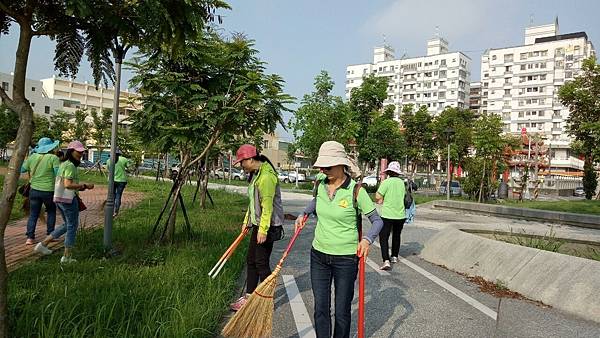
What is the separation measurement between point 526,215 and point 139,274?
15961 millimetres

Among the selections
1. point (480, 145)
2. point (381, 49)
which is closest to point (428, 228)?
point (480, 145)

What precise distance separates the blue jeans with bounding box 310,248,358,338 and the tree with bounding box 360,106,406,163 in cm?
2522

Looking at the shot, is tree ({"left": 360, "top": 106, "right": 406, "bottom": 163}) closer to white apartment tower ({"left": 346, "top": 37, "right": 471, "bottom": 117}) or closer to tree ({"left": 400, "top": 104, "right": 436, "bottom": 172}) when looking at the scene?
tree ({"left": 400, "top": 104, "right": 436, "bottom": 172})

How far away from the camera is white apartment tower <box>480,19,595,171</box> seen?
3265 inches

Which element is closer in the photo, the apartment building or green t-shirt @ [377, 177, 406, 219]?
green t-shirt @ [377, 177, 406, 219]

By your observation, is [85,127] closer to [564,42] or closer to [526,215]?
[526,215]

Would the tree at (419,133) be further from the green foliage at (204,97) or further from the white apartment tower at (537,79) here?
the white apartment tower at (537,79)

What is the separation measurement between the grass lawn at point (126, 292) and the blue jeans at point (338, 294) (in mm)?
997

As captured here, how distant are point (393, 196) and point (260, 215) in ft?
10.5

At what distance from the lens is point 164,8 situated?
3342 mm

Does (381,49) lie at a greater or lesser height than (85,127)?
greater

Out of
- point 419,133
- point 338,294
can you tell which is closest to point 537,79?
point 419,133

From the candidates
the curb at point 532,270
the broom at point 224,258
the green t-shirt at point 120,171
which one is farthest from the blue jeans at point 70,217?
the curb at point 532,270

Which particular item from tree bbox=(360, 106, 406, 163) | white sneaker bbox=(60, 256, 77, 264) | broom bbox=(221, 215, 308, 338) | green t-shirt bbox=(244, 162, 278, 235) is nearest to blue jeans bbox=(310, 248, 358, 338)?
broom bbox=(221, 215, 308, 338)
